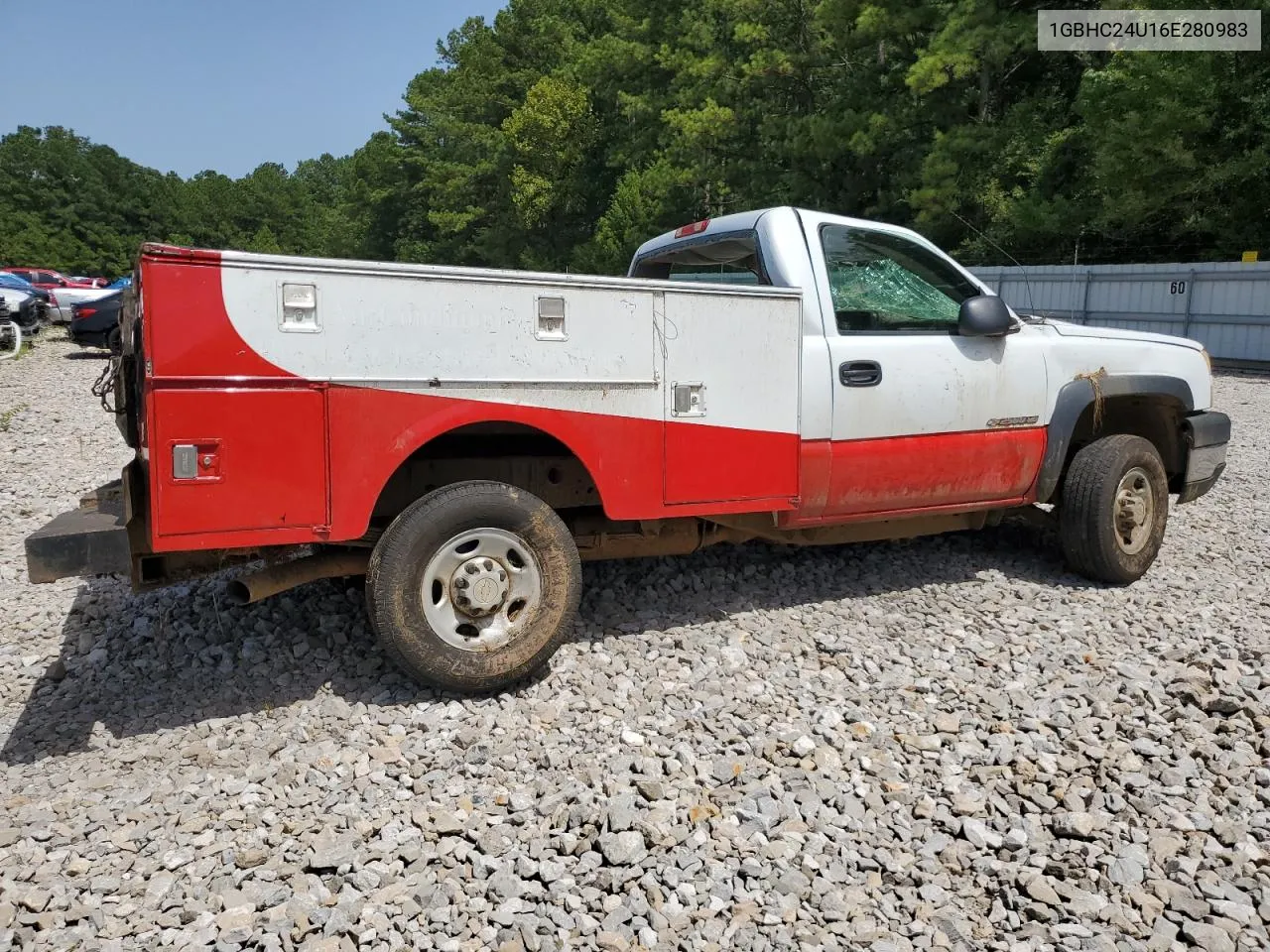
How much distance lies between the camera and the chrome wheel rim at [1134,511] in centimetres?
569

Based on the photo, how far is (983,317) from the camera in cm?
501

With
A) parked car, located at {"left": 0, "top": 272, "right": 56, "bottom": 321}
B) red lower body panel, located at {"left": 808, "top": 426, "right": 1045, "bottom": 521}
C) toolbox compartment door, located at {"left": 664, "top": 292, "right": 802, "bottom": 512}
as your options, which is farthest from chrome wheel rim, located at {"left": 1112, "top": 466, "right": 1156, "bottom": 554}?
parked car, located at {"left": 0, "top": 272, "right": 56, "bottom": 321}

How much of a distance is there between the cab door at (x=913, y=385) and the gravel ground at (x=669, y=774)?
2.28 ft

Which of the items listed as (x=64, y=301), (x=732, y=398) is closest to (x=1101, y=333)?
(x=732, y=398)

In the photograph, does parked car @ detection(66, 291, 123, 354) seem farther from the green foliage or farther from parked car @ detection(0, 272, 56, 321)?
the green foliage

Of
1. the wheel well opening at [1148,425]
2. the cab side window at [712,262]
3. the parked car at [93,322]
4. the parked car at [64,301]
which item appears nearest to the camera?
the cab side window at [712,262]

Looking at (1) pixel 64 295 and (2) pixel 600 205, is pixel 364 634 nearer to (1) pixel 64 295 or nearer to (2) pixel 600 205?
(1) pixel 64 295

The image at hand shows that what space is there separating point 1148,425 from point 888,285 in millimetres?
2327

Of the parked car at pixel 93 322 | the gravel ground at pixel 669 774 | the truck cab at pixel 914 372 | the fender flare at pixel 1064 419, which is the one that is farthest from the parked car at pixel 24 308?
the fender flare at pixel 1064 419

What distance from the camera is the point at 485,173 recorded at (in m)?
51.5

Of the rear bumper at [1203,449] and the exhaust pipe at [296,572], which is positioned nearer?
the exhaust pipe at [296,572]

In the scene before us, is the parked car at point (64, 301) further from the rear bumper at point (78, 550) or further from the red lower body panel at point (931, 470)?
the red lower body panel at point (931, 470)

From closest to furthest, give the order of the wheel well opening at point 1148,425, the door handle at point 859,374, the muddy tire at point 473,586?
the muddy tire at point 473,586, the door handle at point 859,374, the wheel well opening at point 1148,425

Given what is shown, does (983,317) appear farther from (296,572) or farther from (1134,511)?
(296,572)
